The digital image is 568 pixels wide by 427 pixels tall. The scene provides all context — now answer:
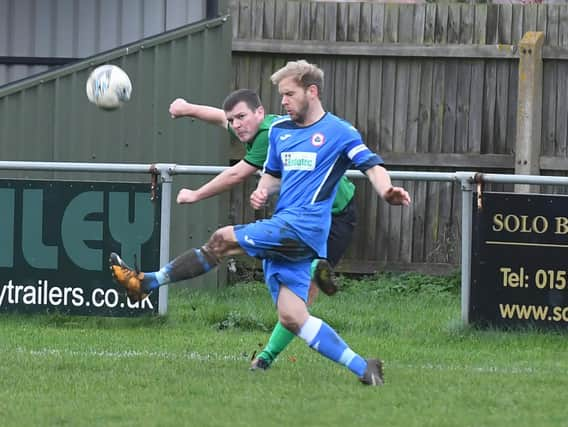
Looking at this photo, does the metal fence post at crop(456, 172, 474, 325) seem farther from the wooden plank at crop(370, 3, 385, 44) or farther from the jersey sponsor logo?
the wooden plank at crop(370, 3, 385, 44)

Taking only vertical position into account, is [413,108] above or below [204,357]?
above

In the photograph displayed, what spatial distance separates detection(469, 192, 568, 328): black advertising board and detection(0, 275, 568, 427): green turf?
15 cm

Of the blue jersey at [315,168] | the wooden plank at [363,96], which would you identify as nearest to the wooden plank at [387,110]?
the wooden plank at [363,96]

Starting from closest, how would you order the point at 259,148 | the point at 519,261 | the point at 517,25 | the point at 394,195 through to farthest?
the point at 394,195 < the point at 259,148 < the point at 519,261 < the point at 517,25

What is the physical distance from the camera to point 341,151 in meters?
7.49

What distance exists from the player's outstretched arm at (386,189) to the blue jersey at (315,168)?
0.07 meters

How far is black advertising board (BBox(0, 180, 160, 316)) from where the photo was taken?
10.3 m

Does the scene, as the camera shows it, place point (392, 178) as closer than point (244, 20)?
Yes

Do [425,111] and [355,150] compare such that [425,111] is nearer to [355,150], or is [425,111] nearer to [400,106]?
[400,106]

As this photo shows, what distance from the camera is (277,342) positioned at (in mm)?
8055

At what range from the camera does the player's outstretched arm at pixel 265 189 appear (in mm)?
7586

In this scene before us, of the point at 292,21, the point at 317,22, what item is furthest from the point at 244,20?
the point at 317,22

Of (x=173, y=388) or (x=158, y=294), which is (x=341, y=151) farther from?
(x=158, y=294)

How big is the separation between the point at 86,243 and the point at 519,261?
3.24 metres
